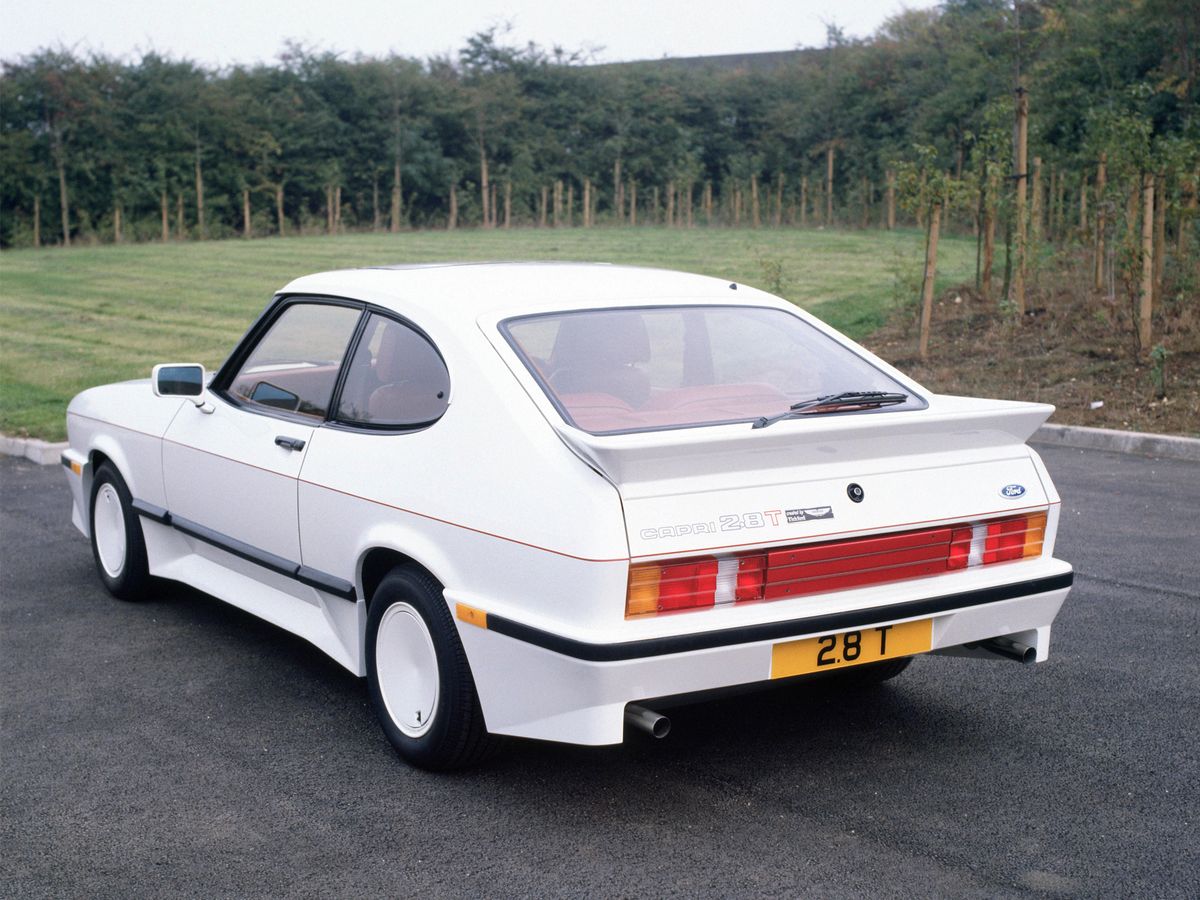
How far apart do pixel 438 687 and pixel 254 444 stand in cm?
146

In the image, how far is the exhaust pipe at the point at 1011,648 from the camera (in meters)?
4.11

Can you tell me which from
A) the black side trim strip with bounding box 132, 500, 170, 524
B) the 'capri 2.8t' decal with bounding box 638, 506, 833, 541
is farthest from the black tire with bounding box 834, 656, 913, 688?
the black side trim strip with bounding box 132, 500, 170, 524

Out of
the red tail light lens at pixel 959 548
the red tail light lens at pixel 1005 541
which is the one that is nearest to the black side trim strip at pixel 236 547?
the red tail light lens at pixel 959 548

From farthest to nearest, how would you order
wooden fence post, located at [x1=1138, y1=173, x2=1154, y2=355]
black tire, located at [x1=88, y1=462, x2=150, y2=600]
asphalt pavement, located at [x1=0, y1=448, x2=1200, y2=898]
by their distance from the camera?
wooden fence post, located at [x1=1138, y1=173, x2=1154, y2=355], black tire, located at [x1=88, y1=462, x2=150, y2=600], asphalt pavement, located at [x1=0, y1=448, x2=1200, y2=898]

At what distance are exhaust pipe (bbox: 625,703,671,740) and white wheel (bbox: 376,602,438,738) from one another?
0.67 metres

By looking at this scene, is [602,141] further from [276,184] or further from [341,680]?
[341,680]

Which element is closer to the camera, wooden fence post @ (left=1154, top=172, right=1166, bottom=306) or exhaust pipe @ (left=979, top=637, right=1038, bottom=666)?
exhaust pipe @ (left=979, top=637, right=1038, bottom=666)

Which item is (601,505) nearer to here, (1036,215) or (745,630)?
(745,630)

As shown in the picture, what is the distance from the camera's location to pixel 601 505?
3359mm

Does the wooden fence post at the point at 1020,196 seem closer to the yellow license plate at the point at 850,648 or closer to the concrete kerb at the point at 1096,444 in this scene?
the concrete kerb at the point at 1096,444

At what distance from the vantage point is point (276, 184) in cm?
4978

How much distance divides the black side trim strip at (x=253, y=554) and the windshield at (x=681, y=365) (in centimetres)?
101

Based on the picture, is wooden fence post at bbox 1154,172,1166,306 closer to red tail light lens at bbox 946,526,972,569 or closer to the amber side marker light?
red tail light lens at bbox 946,526,972,569

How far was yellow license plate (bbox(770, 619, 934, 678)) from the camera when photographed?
3580 mm
